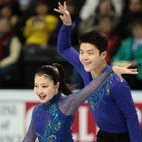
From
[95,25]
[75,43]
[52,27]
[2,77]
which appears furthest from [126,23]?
[2,77]

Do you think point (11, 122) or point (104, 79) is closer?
point (104, 79)

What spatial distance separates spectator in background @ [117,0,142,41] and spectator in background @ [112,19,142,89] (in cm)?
33

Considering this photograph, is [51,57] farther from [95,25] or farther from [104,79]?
[104,79]

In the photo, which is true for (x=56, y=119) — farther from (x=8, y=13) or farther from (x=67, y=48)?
(x=8, y=13)

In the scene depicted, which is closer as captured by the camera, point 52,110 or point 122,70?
point 122,70

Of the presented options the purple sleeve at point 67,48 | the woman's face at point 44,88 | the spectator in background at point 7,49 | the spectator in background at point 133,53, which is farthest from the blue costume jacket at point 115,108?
the spectator in background at point 7,49

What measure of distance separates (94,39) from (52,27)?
3.87m

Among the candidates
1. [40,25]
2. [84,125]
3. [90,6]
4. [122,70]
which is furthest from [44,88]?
[90,6]

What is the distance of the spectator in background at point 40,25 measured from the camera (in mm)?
6711

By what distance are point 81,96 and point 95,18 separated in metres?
3.85

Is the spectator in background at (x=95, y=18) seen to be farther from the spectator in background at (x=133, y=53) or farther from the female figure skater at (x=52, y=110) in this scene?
the female figure skater at (x=52, y=110)

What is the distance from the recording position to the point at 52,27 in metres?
6.82

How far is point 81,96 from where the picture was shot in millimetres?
2830

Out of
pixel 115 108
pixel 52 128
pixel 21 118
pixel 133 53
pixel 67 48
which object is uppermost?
pixel 67 48
